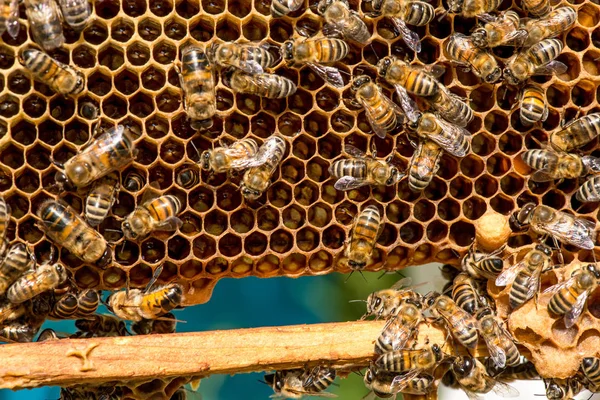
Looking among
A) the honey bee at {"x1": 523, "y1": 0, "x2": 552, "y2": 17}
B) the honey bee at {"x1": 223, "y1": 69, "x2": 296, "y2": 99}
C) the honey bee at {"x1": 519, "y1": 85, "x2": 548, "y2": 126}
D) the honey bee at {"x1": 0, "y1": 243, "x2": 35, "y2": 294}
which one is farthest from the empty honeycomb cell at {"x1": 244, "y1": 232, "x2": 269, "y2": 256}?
the honey bee at {"x1": 523, "y1": 0, "x2": 552, "y2": 17}

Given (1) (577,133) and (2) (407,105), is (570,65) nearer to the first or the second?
(1) (577,133)

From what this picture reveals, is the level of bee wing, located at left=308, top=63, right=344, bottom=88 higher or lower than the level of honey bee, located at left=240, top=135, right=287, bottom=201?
higher

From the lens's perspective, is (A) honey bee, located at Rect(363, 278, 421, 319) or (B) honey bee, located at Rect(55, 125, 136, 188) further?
(A) honey bee, located at Rect(363, 278, 421, 319)

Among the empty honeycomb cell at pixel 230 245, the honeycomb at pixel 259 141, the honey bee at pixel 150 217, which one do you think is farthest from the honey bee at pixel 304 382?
the honey bee at pixel 150 217

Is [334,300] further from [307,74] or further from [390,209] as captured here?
[307,74]

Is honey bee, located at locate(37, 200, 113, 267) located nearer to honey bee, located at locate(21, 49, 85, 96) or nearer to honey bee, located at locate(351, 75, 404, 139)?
honey bee, located at locate(21, 49, 85, 96)

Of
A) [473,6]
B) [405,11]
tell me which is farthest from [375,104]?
[473,6]

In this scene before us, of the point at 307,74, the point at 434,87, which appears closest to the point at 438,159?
the point at 434,87
